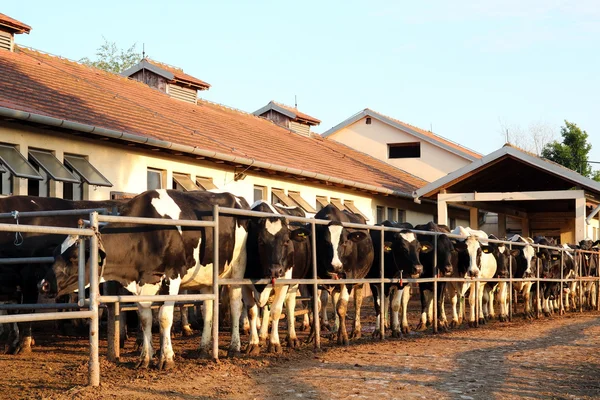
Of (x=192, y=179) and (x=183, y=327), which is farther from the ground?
(x=192, y=179)

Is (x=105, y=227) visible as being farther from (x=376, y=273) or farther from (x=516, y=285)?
(x=516, y=285)

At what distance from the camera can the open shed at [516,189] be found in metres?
27.7

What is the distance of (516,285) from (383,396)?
48.2ft

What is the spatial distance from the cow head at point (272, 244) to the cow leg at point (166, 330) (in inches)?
60.4

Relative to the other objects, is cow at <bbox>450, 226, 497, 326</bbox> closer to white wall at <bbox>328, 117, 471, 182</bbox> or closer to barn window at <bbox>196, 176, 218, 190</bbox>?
barn window at <bbox>196, 176, 218, 190</bbox>

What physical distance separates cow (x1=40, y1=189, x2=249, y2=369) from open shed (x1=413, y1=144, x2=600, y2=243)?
17.1 m

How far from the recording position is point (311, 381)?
31.2ft

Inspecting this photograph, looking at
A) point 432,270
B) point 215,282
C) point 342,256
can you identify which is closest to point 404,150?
point 432,270

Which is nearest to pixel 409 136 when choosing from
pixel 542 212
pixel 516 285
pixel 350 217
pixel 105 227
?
pixel 542 212

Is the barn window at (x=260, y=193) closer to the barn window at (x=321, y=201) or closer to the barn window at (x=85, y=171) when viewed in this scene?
the barn window at (x=321, y=201)

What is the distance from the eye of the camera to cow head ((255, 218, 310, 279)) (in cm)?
1227

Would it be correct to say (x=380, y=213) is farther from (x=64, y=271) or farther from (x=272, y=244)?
(x=64, y=271)

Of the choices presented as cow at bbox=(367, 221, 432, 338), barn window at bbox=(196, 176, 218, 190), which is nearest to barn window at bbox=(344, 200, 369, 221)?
barn window at bbox=(196, 176, 218, 190)

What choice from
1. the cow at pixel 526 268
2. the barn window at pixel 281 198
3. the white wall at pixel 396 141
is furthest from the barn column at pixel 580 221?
the white wall at pixel 396 141
